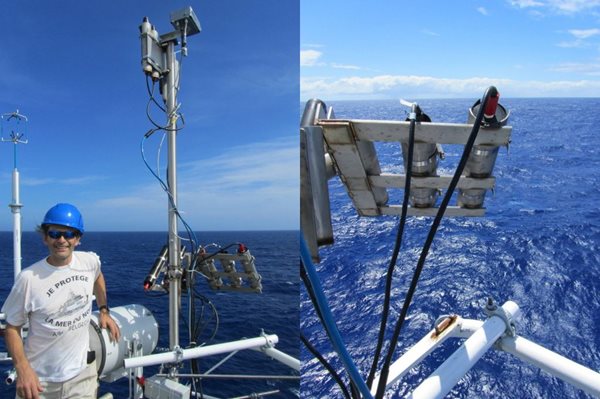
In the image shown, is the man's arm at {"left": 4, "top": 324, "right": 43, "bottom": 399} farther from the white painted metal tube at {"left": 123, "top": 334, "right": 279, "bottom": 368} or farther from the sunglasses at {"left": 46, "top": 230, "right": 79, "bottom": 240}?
the white painted metal tube at {"left": 123, "top": 334, "right": 279, "bottom": 368}

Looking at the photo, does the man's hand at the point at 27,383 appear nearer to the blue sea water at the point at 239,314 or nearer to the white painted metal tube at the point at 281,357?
the blue sea water at the point at 239,314

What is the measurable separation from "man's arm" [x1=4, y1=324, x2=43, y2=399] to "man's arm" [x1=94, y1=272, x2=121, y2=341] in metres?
0.59

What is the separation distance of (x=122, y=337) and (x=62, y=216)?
1.46 metres

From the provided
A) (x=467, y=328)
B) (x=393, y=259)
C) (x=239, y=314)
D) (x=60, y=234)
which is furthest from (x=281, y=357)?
(x=239, y=314)

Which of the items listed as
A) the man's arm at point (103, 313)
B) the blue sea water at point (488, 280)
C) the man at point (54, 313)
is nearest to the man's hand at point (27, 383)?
the man at point (54, 313)

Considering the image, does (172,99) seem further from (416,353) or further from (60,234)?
(416,353)

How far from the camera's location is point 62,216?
2.33 meters

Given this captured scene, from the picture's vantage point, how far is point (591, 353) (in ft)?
44.7

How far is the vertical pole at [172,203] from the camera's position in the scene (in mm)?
3629

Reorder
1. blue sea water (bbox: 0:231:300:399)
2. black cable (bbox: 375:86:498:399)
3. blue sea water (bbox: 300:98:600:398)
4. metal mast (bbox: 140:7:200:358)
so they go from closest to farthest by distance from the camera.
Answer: black cable (bbox: 375:86:498:399), metal mast (bbox: 140:7:200:358), blue sea water (bbox: 300:98:600:398), blue sea water (bbox: 0:231:300:399)

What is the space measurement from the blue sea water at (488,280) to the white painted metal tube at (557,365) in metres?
4.44

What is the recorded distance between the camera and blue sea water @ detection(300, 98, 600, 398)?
12930mm

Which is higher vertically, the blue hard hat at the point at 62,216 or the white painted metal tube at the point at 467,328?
the blue hard hat at the point at 62,216

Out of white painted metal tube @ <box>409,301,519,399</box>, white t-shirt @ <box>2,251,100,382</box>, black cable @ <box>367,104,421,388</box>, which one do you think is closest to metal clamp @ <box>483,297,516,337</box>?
white painted metal tube @ <box>409,301,519,399</box>
